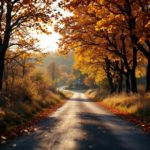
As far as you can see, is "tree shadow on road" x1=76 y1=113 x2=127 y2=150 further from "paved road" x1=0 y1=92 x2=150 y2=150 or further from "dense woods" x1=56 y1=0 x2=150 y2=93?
"dense woods" x1=56 y1=0 x2=150 y2=93

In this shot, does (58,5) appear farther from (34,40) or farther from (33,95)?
(33,95)

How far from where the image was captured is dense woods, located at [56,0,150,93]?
1063 inches

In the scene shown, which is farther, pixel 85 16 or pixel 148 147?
pixel 85 16

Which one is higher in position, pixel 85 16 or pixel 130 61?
pixel 85 16

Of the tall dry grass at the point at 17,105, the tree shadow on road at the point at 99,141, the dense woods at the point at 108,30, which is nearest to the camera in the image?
the tree shadow on road at the point at 99,141

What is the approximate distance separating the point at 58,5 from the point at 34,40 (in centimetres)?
487

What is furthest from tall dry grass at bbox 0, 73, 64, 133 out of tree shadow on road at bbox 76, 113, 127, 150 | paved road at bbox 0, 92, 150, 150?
tree shadow on road at bbox 76, 113, 127, 150

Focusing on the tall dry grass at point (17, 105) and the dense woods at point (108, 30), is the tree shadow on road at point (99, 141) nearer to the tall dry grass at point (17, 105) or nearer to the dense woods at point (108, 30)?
the tall dry grass at point (17, 105)

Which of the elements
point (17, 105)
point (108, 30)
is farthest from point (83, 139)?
point (108, 30)

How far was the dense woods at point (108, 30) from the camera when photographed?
27000 mm

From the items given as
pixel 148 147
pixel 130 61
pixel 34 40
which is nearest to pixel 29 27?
pixel 34 40

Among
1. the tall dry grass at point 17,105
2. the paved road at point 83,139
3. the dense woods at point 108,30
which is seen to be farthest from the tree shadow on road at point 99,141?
the dense woods at point 108,30

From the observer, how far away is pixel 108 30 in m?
29.8

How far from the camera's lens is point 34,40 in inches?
1102
